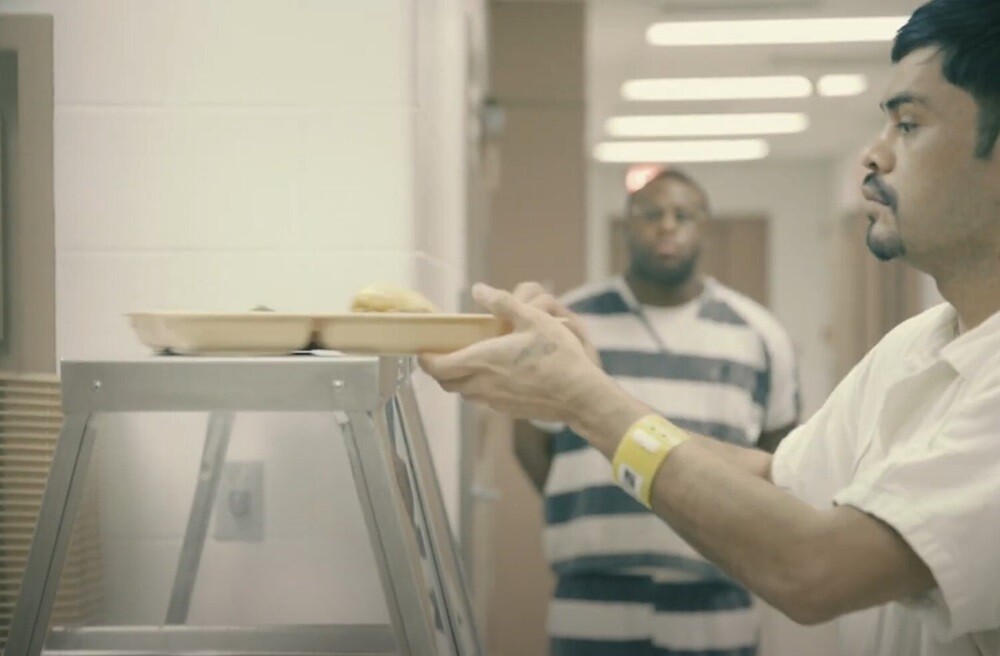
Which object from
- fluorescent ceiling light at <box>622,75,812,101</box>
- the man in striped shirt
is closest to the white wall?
the man in striped shirt

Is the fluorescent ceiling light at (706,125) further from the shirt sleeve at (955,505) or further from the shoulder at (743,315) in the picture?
the shirt sleeve at (955,505)

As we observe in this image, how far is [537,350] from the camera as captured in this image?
1069mm

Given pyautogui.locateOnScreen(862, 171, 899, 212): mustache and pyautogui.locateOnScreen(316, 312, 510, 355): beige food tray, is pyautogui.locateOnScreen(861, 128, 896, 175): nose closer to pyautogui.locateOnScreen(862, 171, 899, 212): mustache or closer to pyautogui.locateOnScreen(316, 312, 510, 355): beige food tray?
pyautogui.locateOnScreen(862, 171, 899, 212): mustache

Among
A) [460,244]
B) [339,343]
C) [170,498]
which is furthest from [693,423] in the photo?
[339,343]

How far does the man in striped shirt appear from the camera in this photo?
209 cm

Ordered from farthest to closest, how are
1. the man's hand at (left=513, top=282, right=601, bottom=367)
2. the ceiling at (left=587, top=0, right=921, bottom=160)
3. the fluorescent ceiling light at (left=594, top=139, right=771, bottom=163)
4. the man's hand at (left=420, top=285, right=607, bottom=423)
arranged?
1. the fluorescent ceiling light at (left=594, top=139, right=771, bottom=163)
2. the ceiling at (left=587, top=0, right=921, bottom=160)
3. the man's hand at (left=513, top=282, right=601, bottom=367)
4. the man's hand at (left=420, top=285, right=607, bottom=423)

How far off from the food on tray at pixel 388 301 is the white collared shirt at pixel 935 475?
454 mm

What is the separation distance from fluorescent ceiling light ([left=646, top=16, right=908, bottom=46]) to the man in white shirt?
3.52 meters

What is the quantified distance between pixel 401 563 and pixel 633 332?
1310 millimetres

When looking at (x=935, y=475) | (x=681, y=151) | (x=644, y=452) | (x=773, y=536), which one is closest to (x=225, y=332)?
(x=644, y=452)

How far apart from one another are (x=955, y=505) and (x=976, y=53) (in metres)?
0.45

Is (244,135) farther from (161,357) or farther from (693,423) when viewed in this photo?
(693,423)

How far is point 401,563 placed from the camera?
0.95m

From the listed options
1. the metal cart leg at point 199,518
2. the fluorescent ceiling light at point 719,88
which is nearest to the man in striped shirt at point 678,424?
the metal cart leg at point 199,518
